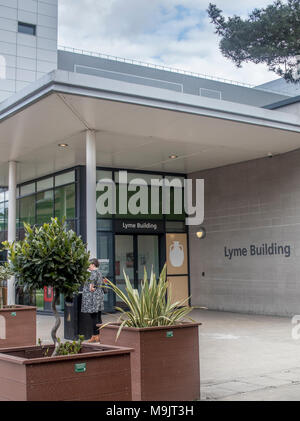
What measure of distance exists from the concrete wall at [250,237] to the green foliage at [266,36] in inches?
101

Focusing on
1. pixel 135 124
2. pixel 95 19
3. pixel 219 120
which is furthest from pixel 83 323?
pixel 95 19

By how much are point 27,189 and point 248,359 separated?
1161 centimetres

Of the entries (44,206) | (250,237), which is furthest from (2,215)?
(250,237)

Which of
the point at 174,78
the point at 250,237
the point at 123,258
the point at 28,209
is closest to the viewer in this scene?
the point at 250,237

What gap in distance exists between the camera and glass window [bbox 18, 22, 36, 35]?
2808cm

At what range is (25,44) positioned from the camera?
27984 millimetres

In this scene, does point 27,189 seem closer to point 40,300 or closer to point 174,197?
point 40,300

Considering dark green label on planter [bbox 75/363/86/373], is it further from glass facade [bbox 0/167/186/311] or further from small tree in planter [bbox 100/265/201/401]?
glass facade [bbox 0/167/186/311]

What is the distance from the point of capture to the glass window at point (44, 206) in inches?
663

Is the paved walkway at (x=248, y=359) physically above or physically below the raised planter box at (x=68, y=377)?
below

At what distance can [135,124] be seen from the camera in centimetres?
1136

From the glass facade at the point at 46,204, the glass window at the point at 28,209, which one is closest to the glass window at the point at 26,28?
the glass facade at the point at 46,204

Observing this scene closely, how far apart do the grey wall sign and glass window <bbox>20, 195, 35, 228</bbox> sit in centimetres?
300

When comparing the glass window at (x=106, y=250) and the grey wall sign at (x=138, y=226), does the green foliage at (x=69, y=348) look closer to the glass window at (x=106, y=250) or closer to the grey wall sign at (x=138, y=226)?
the glass window at (x=106, y=250)
